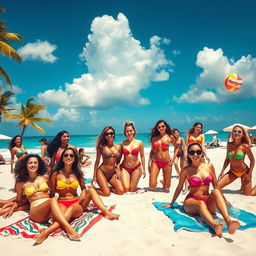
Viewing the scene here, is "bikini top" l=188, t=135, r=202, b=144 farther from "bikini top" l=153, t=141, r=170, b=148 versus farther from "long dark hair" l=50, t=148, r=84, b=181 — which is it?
"long dark hair" l=50, t=148, r=84, b=181

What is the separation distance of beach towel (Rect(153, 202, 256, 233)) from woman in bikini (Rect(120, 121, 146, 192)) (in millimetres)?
1704

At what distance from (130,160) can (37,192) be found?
2.87 m

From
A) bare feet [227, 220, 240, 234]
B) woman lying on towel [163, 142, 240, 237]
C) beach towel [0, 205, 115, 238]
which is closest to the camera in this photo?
bare feet [227, 220, 240, 234]

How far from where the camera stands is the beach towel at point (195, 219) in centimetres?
357

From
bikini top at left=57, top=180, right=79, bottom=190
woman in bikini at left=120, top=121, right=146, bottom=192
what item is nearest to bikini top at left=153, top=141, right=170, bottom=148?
woman in bikini at left=120, top=121, right=146, bottom=192

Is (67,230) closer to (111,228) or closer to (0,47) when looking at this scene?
(111,228)

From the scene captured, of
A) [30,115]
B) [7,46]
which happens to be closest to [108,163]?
[7,46]

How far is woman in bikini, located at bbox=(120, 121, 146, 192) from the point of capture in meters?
6.16

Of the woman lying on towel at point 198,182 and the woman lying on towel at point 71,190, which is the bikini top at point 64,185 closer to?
the woman lying on towel at point 71,190

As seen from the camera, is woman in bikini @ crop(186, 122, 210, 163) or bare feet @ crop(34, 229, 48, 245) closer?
bare feet @ crop(34, 229, 48, 245)

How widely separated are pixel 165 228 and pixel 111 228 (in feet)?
3.12

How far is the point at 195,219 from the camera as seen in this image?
157 inches

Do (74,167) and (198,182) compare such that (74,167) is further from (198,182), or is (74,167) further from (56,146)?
(198,182)

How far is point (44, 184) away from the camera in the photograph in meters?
4.07
